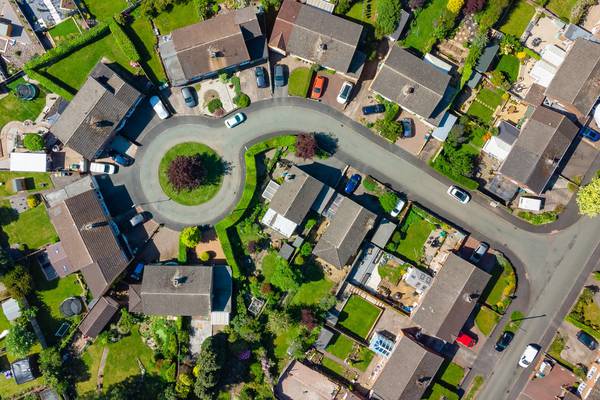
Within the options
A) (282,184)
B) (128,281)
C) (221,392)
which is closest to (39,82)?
(128,281)

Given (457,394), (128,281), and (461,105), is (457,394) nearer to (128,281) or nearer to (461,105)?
(461,105)

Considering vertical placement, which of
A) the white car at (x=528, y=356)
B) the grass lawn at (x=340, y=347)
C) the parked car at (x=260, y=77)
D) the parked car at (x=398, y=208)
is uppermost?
the parked car at (x=260, y=77)

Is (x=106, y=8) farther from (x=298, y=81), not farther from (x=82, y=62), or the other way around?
(x=298, y=81)

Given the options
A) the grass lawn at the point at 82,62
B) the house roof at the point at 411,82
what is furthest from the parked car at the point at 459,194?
the grass lawn at the point at 82,62

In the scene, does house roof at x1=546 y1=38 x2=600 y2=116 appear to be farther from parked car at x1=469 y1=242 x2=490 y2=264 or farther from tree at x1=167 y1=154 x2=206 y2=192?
tree at x1=167 y1=154 x2=206 y2=192

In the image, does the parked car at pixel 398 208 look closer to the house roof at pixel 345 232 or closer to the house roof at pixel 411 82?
the house roof at pixel 345 232

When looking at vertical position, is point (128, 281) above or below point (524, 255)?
below

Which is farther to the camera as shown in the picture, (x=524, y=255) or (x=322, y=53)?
(x=524, y=255)
